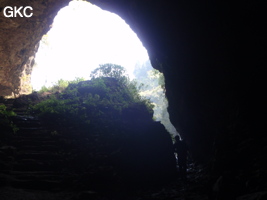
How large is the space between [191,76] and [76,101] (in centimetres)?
858

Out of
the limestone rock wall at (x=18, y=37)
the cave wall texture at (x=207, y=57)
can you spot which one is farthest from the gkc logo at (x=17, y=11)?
the cave wall texture at (x=207, y=57)

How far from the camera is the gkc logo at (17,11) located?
44.4 feet

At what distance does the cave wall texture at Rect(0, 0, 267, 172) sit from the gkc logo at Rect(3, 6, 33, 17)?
14.3 inches

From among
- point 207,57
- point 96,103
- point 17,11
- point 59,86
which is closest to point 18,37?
point 17,11

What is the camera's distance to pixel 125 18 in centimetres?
1489

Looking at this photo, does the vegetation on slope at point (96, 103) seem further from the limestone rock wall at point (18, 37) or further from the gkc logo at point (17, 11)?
the gkc logo at point (17, 11)

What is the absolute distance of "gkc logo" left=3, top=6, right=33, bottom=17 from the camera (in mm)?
13525

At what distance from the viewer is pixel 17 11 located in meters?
13.9

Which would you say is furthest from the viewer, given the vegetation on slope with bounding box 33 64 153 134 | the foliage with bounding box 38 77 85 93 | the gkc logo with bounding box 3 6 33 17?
the foliage with bounding box 38 77 85 93

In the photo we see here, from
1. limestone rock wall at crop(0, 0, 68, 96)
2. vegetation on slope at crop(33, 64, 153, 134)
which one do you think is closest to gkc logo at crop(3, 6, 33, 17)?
limestone rock wall at crop(0, 0, 68, 96)

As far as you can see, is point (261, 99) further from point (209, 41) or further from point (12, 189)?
point (12, 189)

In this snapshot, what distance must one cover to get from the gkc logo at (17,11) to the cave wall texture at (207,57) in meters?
0.36

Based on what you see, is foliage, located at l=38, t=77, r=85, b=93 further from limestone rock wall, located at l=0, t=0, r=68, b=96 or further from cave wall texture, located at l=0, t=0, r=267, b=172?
cave wall texture, located at l=0, t=0, r=267, b=172

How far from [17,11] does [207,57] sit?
44.1 feet
